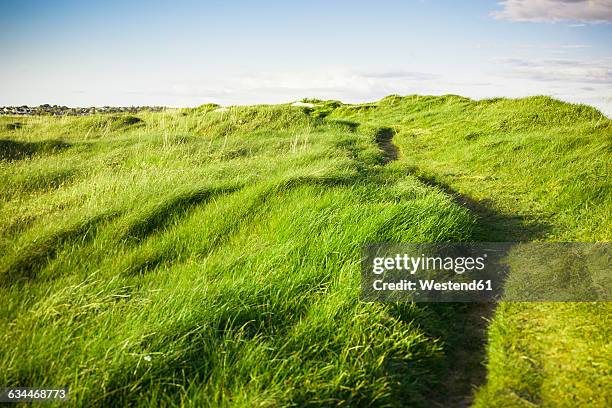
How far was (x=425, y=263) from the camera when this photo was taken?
446cm

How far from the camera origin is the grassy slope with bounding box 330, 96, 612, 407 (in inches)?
120

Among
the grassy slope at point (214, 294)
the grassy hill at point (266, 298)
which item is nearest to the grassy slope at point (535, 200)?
the grassy hill at point (266, 298)

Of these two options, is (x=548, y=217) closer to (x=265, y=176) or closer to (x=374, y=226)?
(x=374, y=226)

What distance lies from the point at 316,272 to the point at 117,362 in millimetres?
1891

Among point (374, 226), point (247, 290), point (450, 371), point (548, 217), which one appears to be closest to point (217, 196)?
point (374, 226)

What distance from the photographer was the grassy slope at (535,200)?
3061 mm

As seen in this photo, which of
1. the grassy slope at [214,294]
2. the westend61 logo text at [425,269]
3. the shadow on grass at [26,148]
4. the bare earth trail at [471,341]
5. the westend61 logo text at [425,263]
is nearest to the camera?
the grassy slope at [214,294]
